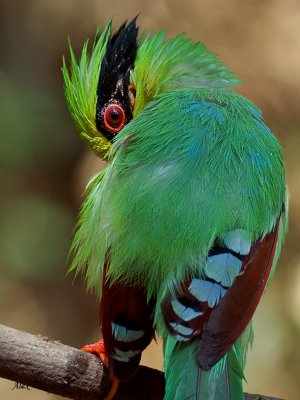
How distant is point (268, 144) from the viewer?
3.87 m

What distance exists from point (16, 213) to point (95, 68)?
145 inches

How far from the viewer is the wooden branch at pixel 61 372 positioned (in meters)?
3.31

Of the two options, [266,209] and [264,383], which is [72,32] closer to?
[264,383]

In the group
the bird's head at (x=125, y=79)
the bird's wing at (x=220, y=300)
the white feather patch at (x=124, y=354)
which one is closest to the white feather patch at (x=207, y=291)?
the bird's wing at (x=220, y=300)

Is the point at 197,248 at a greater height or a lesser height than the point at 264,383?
greater

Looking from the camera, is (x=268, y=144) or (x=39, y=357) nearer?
(x=39, y=357)

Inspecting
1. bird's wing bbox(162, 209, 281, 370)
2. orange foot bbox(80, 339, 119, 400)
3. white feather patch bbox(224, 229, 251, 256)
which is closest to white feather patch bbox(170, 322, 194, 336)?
bird's wing bbox(162, 209, 281, 370)

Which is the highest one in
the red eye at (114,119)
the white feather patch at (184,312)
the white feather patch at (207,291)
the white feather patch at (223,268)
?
the red eye at (114,119)

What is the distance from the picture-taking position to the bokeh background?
23.3ft

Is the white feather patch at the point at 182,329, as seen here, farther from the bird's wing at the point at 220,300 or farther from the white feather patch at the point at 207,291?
the white feather patch at the point at 207,291

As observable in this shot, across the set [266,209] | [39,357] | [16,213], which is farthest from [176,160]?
[16,213]

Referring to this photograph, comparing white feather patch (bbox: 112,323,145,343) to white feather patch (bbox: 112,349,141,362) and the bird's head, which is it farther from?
the bird's head

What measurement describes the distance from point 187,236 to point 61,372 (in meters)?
0.71

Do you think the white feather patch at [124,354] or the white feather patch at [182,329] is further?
the white feather patch at [124,354]
